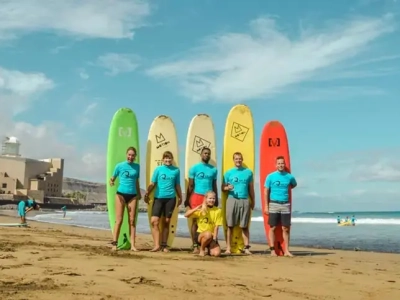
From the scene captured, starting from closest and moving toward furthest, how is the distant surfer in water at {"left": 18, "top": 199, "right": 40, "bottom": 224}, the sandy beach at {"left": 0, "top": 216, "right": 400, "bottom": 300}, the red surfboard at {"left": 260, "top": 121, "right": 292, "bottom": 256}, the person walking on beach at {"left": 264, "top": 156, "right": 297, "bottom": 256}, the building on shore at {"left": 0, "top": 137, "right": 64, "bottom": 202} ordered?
the sandy beach at {"left": 0, "top": 216, "right": 400, "bottom": 300} → the person walking on beach at {"left": 264, "top": 156, "right": 297, "bottom": 256} → the red surfboard at {"left": 260, "top": 121, "right": 292, "bottom": 256} → the distant surfer in water at {"left": 18, "top": 199, "right": 40, "bottom": 224} → the building on shore at {"left": 0, "top": 137, "right": 64, "bottom": 202}

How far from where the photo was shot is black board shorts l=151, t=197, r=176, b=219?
5.79 metres

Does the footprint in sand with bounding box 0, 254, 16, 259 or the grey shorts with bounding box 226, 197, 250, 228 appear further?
the grey shorts with bounding box 226, 197, 250, 228

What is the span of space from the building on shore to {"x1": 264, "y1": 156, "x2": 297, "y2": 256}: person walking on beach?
6240 cm

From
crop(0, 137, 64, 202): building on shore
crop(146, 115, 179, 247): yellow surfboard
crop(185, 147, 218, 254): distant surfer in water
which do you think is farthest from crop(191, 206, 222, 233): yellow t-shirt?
crop(0, 137, 64, 202): building on shore

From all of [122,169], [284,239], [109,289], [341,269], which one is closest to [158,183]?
[122,169]

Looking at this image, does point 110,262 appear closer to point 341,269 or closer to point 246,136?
point 341,269

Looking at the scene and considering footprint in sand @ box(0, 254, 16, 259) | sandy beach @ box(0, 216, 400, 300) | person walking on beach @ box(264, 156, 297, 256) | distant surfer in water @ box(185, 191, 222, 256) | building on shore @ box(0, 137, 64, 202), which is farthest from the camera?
building on shore @ box(0, 137, 64, 202)

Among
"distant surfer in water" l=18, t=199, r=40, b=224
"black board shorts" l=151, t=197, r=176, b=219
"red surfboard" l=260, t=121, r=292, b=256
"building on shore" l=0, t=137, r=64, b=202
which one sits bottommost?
"distant surfer in water" l=18, t=199, r=40, b=224

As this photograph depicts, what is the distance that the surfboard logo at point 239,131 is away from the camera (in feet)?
22.7

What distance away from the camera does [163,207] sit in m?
5.83

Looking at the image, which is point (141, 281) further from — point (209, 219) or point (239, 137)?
point (239, 137)

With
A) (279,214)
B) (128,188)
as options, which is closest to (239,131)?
(279,214)

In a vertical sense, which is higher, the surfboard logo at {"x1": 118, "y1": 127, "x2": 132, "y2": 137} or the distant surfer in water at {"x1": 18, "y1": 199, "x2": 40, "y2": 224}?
the surfboard logo at {"x1": 118, "y1": 127, "x2": 132, "y2": 137}

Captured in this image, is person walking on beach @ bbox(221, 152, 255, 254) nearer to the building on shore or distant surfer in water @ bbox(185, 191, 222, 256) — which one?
distant surfer in water @ bbox(185, 191, 222, 256)
